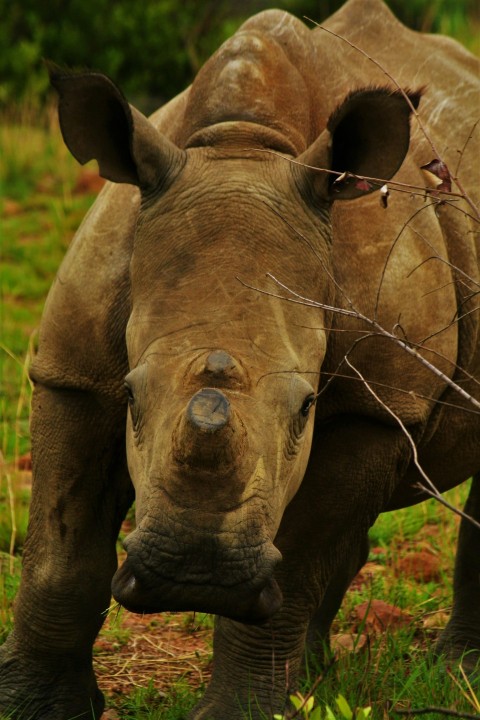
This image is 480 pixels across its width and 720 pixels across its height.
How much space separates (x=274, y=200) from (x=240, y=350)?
0.65 meters

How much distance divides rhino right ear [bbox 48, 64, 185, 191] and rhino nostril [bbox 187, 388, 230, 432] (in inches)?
40.2

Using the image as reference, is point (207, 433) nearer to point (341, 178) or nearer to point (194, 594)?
point (194, 594)

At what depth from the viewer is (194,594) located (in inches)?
144

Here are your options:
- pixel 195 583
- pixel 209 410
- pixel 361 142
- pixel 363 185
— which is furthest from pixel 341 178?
pixel 195 583

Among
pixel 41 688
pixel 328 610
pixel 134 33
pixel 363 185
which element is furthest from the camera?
pixel 134 33

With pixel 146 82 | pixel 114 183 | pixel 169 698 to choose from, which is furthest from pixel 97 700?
pixel 146 82

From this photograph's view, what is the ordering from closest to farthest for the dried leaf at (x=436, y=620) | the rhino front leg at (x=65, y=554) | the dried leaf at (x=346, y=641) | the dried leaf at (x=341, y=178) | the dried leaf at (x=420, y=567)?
1. the dried leaf at (x=341, y=178)
2. the rhino front leg at (x=65, y=554)
3. the dried leaf at (x=346, y=641)
4. the dried leaf at (x=436, y=620)
5. the dried leaf at (x=420, y=567)

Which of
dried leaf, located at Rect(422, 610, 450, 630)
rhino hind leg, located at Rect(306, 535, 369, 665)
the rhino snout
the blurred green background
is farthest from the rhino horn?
the blurred green background

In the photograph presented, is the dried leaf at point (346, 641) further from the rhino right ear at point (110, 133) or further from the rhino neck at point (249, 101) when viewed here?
the rhino right ear at point (110, 133)

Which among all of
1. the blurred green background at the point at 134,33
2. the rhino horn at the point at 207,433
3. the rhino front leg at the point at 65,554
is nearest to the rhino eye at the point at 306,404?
the rhino horn at the point at 207,433

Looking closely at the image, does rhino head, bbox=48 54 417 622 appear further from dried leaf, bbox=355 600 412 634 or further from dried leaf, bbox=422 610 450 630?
dried leaf, bbox=422 610 450 630

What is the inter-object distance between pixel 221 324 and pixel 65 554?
1.24 metres

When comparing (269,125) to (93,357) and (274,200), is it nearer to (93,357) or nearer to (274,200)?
(274,200)

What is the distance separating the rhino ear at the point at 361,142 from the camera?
14.5 ft
